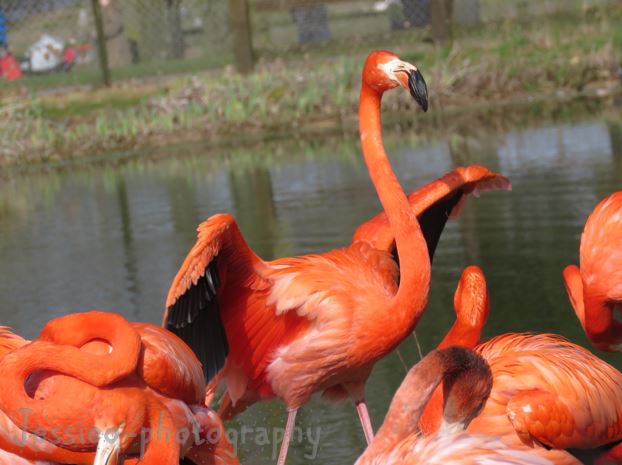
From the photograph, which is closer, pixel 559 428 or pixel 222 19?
pixel 559 428

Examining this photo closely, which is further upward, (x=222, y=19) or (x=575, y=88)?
(x=222, y=19)

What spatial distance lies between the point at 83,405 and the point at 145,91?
13326 millimetres

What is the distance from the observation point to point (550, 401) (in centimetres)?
361

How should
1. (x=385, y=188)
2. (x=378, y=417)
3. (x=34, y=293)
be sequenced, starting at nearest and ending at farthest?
(x=385, y=188) < (x=378, y=417) < (x=34, y=293)

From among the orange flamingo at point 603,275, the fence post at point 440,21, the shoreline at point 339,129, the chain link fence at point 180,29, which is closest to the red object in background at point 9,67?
the chain link fence at point 180,29

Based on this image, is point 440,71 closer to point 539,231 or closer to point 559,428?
point 539,231

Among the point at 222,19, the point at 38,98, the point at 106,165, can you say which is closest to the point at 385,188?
the point at 106,165

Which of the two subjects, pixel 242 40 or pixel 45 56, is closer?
pixel 242 40

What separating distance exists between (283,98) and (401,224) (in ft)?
35.8

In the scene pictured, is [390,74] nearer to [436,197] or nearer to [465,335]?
[436,197]

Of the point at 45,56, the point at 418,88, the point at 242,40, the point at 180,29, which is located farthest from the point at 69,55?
the point at 418,88

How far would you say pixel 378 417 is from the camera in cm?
499

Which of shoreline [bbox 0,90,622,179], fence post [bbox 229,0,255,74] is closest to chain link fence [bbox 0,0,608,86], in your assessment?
fence post [bbox 229,0,255,74]

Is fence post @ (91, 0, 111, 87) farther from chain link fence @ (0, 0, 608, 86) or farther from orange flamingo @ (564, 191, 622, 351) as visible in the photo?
orange flamingo @ (564, 191, 622, 351)
